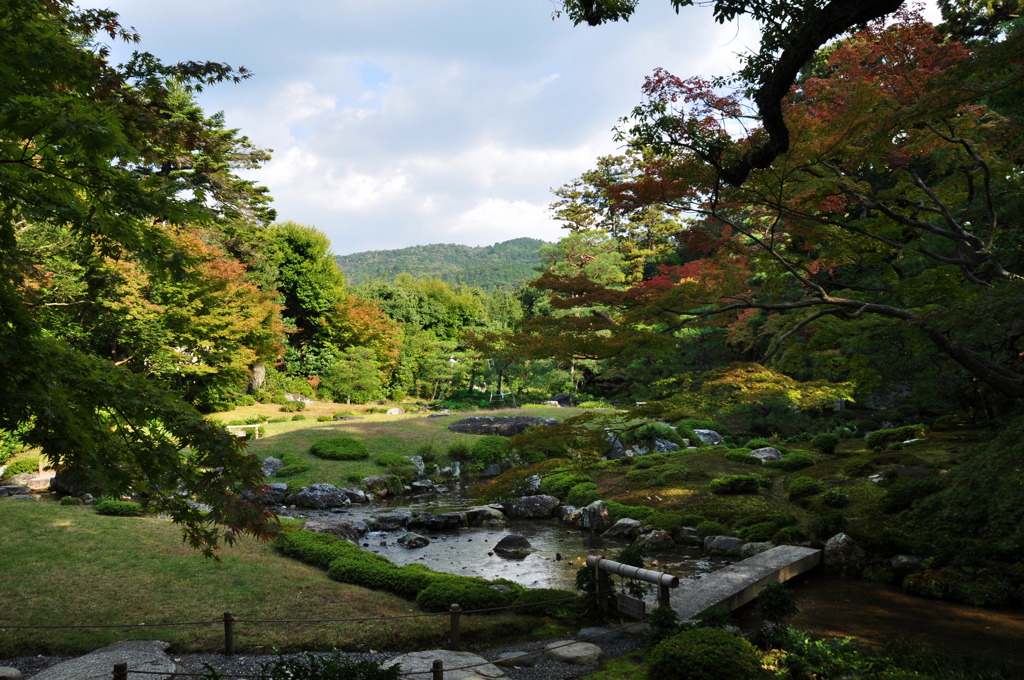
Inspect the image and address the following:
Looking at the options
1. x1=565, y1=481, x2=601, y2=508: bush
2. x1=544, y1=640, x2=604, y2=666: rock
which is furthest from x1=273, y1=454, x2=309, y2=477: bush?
x1=544, y1=640, x2=604, y2=666: rock

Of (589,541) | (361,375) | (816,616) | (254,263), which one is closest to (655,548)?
(589,541)

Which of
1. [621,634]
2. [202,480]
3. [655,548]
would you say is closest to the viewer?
[202,480]

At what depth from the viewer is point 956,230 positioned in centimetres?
891

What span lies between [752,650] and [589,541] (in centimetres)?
818

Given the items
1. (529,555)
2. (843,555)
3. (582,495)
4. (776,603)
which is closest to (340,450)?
(582,495)

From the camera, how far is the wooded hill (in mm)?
139000

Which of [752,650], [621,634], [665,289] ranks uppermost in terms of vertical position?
[665,289]

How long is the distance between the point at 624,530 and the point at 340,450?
12.0 m

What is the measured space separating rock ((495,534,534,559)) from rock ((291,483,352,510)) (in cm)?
705

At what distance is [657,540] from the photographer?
44.6 ft

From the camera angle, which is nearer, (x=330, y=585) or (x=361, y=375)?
(x=330, y=585)

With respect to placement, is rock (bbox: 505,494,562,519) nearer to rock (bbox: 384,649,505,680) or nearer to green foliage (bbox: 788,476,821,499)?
green foliage (bbox: 788,476,821,499)

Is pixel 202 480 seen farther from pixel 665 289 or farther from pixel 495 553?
pixel 495 553

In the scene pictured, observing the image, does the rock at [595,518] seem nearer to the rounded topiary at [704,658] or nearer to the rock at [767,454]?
the rock at [767,454]
